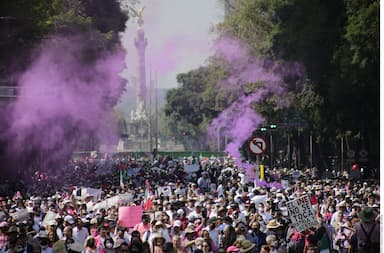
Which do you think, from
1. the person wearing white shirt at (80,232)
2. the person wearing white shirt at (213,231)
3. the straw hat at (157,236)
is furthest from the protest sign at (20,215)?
the straw hat at (157,236)

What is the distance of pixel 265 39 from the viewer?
2512 inches

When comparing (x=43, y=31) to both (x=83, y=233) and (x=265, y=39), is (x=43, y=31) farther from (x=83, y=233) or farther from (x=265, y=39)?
(x=83, y=233)

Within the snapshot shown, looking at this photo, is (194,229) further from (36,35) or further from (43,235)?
(36,35)

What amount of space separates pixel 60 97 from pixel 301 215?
41814mm

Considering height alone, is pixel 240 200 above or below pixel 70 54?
below

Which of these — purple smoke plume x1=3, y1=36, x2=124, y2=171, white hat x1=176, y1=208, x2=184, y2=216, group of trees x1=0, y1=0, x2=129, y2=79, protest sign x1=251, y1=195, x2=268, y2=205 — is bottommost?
white hat x1=176, y1=208, x2=184, y2=216

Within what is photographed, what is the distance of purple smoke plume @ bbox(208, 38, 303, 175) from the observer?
57.1 metres

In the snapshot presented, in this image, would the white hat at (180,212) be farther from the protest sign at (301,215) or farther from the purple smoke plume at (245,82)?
the purple smoke plume at (245,82)

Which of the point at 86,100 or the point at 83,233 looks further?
the point at 86,100

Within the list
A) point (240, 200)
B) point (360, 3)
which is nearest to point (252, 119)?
point (360, 3)

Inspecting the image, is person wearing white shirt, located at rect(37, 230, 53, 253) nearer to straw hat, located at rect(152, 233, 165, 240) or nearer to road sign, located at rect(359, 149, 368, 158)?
straw hat, located at rect(152, 233, 165, 240)

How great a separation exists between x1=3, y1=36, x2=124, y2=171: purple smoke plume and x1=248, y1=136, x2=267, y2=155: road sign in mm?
31011

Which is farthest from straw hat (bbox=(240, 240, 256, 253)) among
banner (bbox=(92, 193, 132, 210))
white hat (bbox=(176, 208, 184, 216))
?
banner (bbox=(92, 193, 132, 210))

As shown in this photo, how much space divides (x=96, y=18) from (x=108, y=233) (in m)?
55.1
